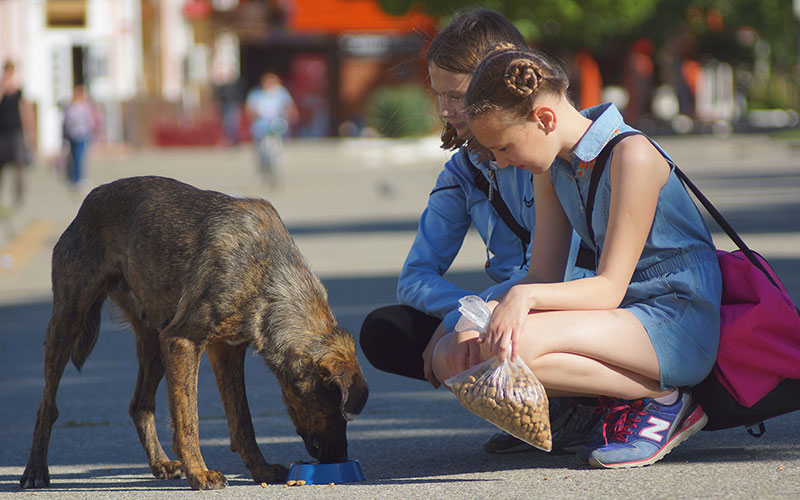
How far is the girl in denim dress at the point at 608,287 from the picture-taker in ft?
13.2

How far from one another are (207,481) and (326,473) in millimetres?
429

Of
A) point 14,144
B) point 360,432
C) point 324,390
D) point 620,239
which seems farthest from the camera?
point 14,144

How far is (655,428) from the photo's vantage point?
4.26m

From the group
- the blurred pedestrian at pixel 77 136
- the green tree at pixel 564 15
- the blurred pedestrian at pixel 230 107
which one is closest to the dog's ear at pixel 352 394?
the blurred pedestrian at pixel 77 136

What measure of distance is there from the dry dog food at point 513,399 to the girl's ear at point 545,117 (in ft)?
2.52

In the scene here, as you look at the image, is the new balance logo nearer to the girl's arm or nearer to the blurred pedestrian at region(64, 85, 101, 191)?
the girl's arm

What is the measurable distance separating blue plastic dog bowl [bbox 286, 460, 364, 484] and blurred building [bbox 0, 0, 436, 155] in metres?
28.3

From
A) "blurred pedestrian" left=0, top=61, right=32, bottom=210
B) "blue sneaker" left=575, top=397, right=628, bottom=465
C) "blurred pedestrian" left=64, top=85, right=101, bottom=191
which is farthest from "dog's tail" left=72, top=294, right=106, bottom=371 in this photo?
"blurred pedestrian" left=64, top=85, right=101, bottom=191

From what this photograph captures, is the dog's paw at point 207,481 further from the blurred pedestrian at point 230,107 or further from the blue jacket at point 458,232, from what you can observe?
the blurred pedestrian at point 230,107

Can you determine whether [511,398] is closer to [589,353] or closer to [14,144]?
[589,353]

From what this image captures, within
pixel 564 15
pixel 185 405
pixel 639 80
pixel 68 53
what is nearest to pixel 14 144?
pixel 185 405

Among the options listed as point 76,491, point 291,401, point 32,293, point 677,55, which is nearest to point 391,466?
point 291,401

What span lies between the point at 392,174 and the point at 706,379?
2282 cm

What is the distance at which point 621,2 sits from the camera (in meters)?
37.1
